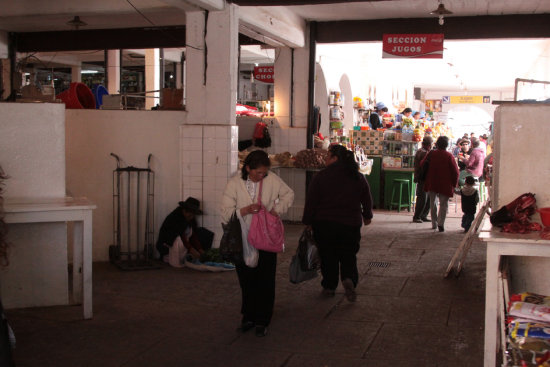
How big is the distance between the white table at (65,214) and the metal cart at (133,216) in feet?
7.94

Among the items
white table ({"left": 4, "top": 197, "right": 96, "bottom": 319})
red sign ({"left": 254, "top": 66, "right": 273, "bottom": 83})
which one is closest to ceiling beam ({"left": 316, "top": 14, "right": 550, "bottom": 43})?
red sign ({"left": 254, "top": 66, "right": 273, "bottom": 83})

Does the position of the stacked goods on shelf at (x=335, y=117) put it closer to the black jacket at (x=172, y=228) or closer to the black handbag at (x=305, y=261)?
the black jacket at (x=172, y=228)

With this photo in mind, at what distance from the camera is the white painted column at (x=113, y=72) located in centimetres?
1841

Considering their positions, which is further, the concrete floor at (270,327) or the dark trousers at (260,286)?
the dark trousers at (260,286)

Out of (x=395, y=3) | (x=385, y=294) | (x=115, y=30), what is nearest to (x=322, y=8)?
(x=395, y=3)

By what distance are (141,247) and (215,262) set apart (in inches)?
47.7

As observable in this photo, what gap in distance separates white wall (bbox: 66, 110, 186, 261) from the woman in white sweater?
11.1 feet

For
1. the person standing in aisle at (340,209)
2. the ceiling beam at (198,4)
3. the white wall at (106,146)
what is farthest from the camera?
the white wall at (106,146)

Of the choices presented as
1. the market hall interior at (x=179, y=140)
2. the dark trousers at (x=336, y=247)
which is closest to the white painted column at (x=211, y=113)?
the market hall interior at (x=179, y=140)

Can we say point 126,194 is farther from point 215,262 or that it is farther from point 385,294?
point 385,294

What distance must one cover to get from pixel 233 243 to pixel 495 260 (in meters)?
2.22

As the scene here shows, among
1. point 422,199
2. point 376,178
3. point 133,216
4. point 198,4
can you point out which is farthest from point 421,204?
point 198,4

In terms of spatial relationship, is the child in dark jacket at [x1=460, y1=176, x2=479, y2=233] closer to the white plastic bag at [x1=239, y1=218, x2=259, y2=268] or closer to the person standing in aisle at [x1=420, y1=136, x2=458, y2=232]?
the person standing in aisle at [x1=420, y1=136, x2=458, y2=232]

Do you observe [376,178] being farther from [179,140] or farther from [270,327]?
[270,327]
